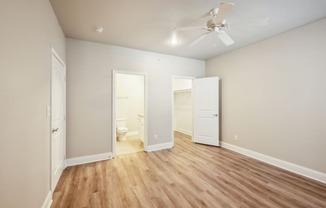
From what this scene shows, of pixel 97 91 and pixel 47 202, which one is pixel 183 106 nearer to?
pixel 97 91

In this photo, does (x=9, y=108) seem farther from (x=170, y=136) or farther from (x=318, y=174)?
(x=318, y=174)

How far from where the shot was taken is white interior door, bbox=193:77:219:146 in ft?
13.9

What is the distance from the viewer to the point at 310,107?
8.38 feet

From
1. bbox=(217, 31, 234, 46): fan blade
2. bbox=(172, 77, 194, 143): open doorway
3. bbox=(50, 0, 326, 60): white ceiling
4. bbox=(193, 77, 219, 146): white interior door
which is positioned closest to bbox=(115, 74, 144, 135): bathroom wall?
bbox=(172, 77, 194, 143): open doorway

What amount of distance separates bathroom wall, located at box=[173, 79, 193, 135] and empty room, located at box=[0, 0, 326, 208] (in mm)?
1250

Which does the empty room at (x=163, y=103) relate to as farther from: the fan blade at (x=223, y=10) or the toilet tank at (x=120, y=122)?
the toilet tank at (x=120, y=122)

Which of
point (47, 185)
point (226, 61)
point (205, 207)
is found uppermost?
point (226, 61)

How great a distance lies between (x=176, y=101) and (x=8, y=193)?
5.97m

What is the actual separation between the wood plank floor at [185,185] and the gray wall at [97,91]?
0.56 metres

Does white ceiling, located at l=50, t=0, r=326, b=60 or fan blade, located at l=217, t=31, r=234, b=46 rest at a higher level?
white ceiling, located at l=50, t=0, r=326, b=60

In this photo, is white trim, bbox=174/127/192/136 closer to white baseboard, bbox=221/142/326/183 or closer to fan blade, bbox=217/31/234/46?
white baseboard, bbox=221/142/326/183

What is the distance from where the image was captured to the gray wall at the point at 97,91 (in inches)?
121

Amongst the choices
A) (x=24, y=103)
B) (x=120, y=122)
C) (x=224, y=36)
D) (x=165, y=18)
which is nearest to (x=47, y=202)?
(x=24, y=103)

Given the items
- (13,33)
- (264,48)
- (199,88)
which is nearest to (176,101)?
(199,88)
